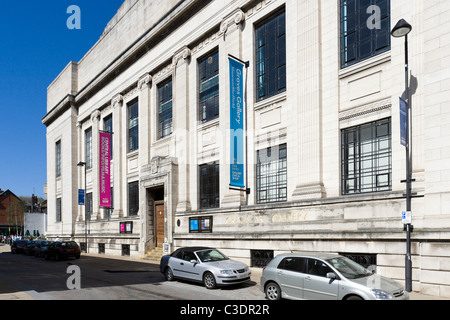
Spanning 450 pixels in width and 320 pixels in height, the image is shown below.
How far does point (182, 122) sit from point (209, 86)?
3065mm

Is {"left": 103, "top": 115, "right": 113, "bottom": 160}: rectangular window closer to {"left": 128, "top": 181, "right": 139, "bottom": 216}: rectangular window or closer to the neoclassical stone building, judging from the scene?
the neoclassical stone building

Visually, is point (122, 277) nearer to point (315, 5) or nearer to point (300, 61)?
point (300, 61)

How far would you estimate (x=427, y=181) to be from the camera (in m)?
13.1

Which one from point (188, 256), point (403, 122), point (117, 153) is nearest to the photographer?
point (403, 122)

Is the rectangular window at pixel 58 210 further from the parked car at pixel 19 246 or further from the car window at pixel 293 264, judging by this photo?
the car window at pixel 293 264

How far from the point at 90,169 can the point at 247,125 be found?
81.0 feet

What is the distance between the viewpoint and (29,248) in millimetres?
38625

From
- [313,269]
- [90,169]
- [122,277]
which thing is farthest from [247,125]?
[90,169]

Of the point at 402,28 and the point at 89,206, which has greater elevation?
the point at 402,28

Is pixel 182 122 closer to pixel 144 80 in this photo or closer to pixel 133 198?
pixel 144 80

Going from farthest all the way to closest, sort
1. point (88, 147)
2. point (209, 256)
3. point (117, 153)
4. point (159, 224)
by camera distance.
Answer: point (88, 147) < point (117, 153) < point (159, 224) < point (209, 256)

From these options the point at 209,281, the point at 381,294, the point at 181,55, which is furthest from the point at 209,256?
the point at 181,55

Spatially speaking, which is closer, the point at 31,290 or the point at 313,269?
the point at 313,269

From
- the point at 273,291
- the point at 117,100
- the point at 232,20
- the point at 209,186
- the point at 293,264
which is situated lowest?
the point at 273,291
